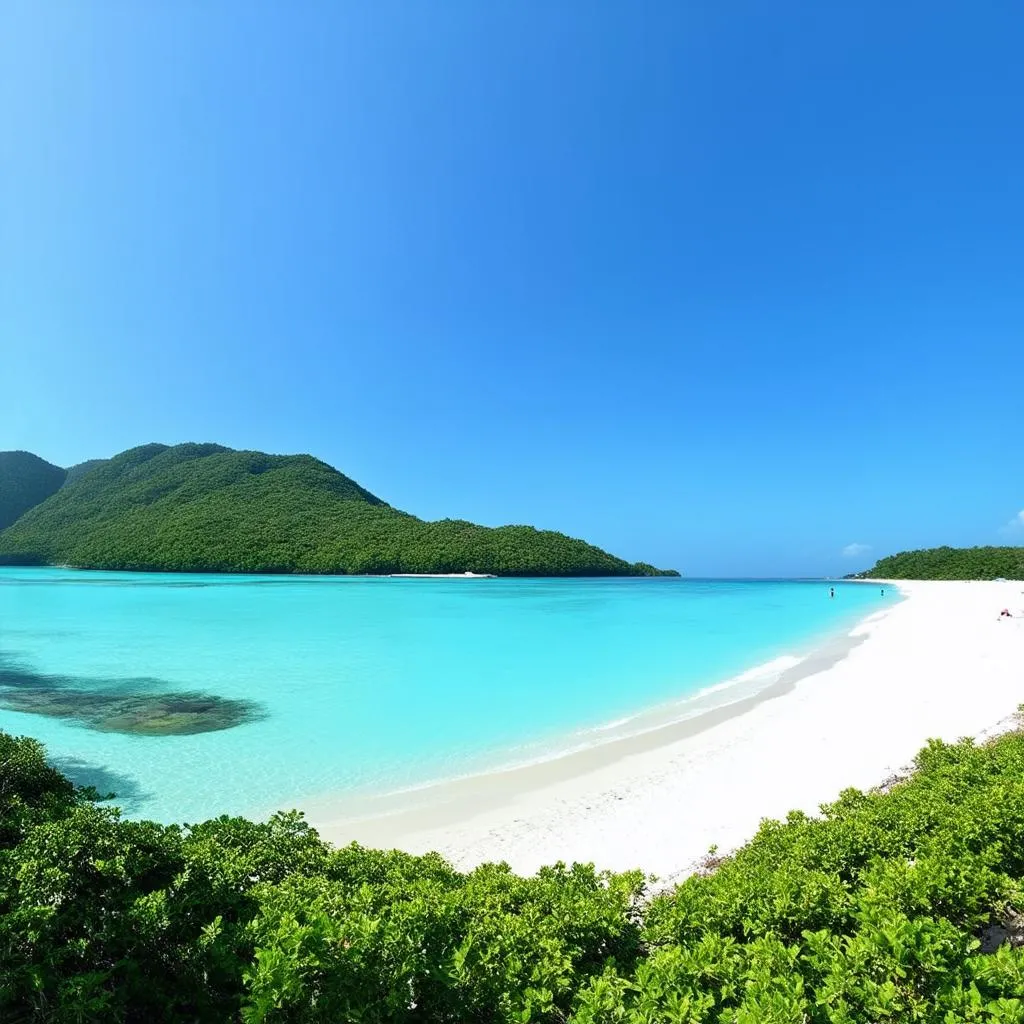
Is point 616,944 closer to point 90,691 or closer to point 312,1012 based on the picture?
point 312,1012

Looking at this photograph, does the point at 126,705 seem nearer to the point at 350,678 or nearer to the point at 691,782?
the point at 350,678

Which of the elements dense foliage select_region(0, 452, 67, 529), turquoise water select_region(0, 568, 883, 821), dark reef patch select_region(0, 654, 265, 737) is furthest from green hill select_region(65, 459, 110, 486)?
dark reef patch select_region(0, 654, 265, 737)

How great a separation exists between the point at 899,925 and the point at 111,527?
137898mm

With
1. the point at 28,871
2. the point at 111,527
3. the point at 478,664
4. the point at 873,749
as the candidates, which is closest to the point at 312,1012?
the point at 28,871

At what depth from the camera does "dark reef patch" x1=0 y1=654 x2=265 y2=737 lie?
12.8 meters

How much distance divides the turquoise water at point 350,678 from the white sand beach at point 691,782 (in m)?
1.53

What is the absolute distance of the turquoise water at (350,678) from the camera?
10250 millimetres

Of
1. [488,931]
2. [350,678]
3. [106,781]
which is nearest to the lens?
[488,931]

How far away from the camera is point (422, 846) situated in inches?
295

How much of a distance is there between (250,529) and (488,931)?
114815mm

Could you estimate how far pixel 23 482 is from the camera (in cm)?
15262

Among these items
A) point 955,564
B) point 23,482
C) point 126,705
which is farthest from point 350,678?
point 23,482

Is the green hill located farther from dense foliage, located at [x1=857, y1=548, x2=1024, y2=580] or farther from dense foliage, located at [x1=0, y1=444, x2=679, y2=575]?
dense foliage, located at [x1=857, y1=548, x2=1024, y2=580]

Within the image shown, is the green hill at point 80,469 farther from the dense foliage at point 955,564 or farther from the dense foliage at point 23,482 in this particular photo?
the dense foliage at point 955,564
